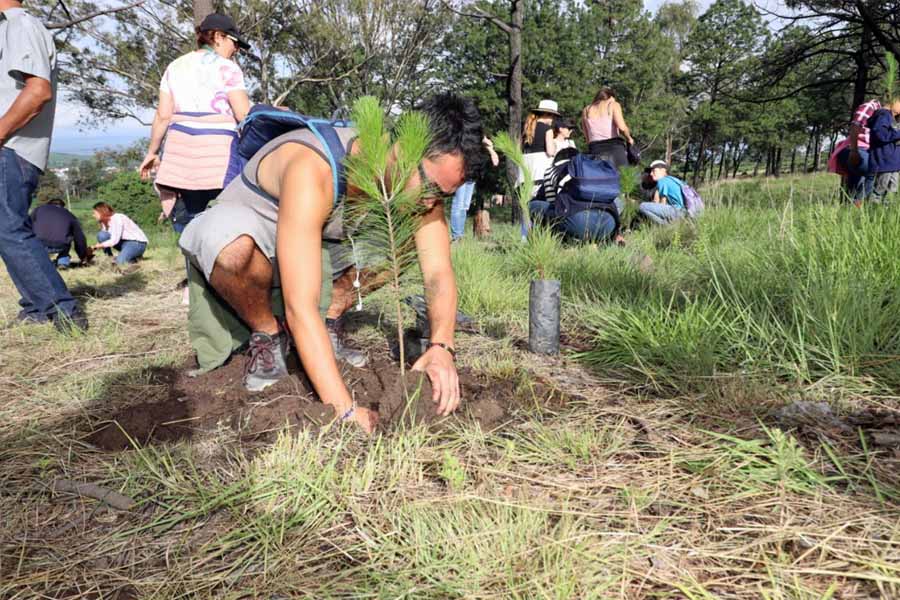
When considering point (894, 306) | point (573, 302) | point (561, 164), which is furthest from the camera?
point (561, 164)

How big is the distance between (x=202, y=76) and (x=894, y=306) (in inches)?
142

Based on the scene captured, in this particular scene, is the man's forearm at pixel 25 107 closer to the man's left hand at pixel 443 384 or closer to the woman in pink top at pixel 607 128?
the man's left hand at pixel 443 384

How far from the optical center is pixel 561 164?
15.6ft

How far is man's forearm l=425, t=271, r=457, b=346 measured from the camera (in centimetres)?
191

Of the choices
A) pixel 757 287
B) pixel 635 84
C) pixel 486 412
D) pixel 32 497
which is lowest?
pixel 32 497

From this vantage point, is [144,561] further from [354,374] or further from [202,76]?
[202,76]

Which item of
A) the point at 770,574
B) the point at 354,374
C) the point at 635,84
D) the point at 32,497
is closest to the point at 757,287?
the point at 770,574

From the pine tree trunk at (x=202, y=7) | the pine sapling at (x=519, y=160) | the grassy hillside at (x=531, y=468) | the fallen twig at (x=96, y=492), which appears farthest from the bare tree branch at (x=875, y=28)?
the fallen twig at (x=96, y=492)

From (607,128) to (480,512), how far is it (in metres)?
5.22

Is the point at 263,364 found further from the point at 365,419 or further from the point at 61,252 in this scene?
the point at 61,252

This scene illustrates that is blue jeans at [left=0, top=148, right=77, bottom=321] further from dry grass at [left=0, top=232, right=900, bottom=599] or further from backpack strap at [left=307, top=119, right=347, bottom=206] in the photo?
backpack strap at [left=307, top=119, right=347, bottom=206]

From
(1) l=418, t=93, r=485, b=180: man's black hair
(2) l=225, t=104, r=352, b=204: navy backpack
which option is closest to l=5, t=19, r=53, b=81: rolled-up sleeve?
(2) l=225, t=104, r=352, b=204: navy backpack

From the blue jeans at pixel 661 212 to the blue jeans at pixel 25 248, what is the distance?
5.22 metres

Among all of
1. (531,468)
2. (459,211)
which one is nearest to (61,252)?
(459,211)
